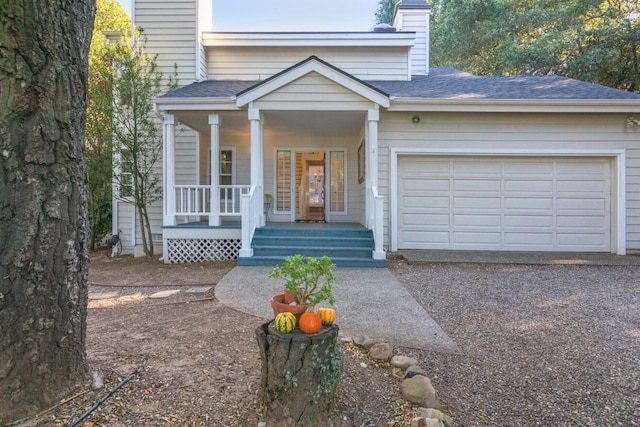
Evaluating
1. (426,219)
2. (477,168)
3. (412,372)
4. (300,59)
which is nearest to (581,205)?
(477,168)

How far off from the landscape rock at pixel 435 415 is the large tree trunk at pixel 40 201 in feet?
6.25

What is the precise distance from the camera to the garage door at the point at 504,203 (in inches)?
299

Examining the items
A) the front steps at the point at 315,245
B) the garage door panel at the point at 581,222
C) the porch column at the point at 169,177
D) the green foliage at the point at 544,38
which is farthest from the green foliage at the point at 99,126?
the green foliage at the point at 544,38

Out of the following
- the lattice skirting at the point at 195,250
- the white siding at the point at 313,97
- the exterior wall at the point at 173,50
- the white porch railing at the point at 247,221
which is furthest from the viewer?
the exterior wall at the point at 173,50

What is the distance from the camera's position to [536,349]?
9.80 ft

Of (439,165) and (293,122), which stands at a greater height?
(293,122)

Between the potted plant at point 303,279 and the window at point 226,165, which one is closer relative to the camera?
the potted plant at point 303,279

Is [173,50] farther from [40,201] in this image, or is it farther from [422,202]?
[40,201]

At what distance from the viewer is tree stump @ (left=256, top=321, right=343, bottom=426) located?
1805mm

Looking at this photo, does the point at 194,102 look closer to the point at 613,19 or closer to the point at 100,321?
the point at 100,321

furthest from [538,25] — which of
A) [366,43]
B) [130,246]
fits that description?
[130,246]

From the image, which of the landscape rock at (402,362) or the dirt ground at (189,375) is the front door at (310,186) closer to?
the dirt ground at (189,375)

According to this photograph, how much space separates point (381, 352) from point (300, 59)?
8699mm

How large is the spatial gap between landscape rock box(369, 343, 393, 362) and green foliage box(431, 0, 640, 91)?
1401cm
